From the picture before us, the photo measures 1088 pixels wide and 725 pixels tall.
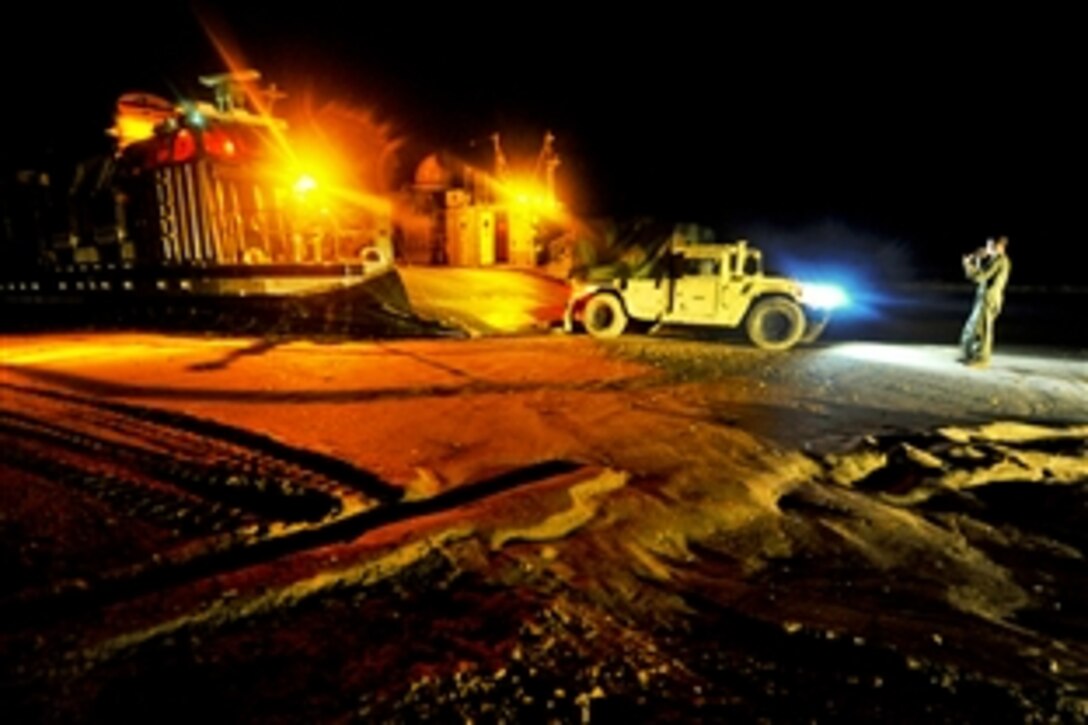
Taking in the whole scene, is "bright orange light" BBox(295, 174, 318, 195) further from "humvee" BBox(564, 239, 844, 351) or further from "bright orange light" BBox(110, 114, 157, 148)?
"humvee" BBox(564, 239, 844, 351)

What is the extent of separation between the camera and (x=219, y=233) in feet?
41.3

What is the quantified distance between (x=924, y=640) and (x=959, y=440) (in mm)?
3674

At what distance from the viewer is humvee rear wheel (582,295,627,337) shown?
12383 mm

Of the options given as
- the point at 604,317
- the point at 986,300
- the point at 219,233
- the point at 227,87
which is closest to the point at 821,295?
the point at 986,300

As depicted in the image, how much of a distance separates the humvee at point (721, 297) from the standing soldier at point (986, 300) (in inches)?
85.0

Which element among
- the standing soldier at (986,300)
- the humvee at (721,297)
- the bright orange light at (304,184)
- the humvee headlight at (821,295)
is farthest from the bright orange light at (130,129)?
the standing soldier at (986,300)

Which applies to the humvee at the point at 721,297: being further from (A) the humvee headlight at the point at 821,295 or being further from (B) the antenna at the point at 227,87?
(B) the antenna at the point at 227,87

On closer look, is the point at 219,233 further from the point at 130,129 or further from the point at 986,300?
the point at 986,300

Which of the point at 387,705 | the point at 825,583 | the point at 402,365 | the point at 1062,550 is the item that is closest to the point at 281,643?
the point at 387,705

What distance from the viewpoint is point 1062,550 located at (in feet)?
12.4

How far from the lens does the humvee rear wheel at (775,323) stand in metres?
11.2

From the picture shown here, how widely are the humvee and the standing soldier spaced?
2158 mm

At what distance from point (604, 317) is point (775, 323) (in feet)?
10.7

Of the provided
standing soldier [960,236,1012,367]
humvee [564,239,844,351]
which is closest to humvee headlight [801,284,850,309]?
humvee [564,239,844,351]
